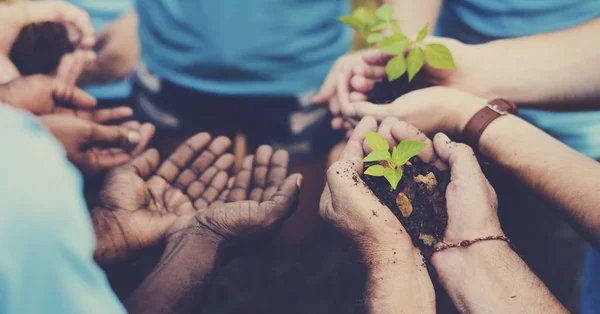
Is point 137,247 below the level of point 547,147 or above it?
below

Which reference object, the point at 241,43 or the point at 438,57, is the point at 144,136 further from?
the point at 438,57

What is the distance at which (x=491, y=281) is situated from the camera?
25.0 inches

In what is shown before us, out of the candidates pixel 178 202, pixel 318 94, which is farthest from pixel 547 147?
pixel 178 202

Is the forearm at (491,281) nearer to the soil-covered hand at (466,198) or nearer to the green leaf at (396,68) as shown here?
the soil-covered hand at (466,198)

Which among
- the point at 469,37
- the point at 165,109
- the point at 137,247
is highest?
the point at 469,37

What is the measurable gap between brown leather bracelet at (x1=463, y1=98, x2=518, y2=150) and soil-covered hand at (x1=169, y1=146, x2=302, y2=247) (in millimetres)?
320

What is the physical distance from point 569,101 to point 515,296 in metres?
0.49

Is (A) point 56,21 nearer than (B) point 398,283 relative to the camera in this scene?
No

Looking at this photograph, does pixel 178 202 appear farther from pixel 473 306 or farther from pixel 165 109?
pixel 473 306

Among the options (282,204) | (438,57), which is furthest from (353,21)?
(282,204)

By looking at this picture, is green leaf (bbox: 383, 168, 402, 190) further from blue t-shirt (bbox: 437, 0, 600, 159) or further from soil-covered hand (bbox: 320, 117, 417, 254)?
blue t-shirt (bbox: 437, 0, 600, 159)

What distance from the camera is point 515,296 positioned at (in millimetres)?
621

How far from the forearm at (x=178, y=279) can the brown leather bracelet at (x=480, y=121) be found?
1.58 feet

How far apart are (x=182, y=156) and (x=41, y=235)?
1.44ft
